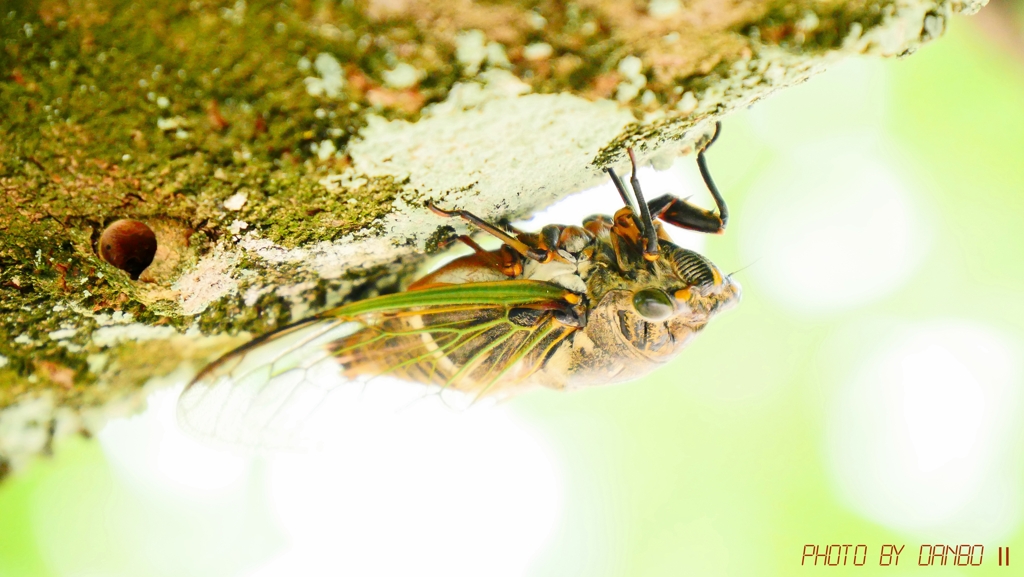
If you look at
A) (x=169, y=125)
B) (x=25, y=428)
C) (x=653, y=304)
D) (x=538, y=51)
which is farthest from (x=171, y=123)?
(x=25, y=428)

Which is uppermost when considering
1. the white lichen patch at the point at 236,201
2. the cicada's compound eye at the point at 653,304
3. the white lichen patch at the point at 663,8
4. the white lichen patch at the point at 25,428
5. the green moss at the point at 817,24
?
the cicada's compound eye at the point at 653,304

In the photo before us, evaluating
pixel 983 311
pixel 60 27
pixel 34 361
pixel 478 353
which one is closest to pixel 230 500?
pixel 34 361

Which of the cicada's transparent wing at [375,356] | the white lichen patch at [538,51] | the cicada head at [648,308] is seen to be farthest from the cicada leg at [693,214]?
the white lichen patch at [538,51]

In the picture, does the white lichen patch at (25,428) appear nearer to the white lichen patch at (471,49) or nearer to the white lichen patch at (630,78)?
the white lichen patch at (471,49)

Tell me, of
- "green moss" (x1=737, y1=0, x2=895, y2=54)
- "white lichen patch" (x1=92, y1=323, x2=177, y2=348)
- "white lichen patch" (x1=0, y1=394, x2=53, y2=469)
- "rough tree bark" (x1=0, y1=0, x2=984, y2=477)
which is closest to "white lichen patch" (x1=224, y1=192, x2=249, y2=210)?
"rough tree bark" (x1=0, y1=0, x2=984, y2=477)

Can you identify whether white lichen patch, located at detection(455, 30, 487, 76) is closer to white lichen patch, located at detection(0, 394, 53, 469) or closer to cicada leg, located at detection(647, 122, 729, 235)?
cicada leg, located at detection(647, 122, 729, 235)

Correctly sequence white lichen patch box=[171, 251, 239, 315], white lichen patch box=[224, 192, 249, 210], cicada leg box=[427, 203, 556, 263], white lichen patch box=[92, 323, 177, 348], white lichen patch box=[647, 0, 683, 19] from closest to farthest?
white lichen patch box=[647, 0, 683, 19]
white lichen patch box=[224, 192, 249, 210]
white lichen patch box=[171, 251, 239, 315]
cicada leg box=[427, 203, 556, 263]
white lichen patch box=[92, 323, 177, 348]

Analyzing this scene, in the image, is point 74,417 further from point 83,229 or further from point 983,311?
point 983,311

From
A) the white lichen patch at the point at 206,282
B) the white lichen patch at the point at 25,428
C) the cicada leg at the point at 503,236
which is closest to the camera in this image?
the white lichen patch at the point at 206,282
